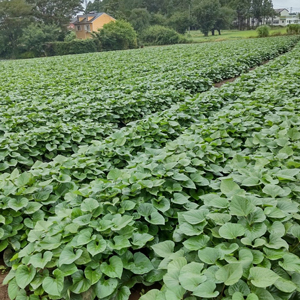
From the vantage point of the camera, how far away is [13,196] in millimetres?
2340

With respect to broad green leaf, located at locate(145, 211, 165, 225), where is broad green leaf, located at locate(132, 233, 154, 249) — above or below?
below

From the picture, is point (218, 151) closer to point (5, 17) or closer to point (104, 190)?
point (104, 190)

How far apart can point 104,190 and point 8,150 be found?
6.61 feet

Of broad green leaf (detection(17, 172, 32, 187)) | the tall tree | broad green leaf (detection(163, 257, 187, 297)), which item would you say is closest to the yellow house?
the tall tree

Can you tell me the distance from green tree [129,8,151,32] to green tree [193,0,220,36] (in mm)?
10486

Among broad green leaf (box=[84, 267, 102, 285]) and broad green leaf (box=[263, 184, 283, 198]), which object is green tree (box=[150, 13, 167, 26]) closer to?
broad green leaf (box=[263, 184, 283, 198])

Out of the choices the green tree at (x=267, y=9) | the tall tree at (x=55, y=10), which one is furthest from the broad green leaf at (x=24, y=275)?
the green tree at (x=267, y=9)

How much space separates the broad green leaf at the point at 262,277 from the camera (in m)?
1.23

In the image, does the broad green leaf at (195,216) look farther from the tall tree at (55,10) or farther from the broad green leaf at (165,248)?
the tall tree at (55,10)

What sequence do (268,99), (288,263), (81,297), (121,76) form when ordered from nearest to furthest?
(288,263) < (81,297) < (268,99) < (121,76)

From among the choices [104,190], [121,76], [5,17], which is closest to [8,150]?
[104,190]

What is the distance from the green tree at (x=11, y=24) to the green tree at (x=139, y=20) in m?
19.3

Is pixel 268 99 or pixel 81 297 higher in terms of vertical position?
pixel 268 99

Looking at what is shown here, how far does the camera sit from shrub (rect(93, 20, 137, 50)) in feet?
121
